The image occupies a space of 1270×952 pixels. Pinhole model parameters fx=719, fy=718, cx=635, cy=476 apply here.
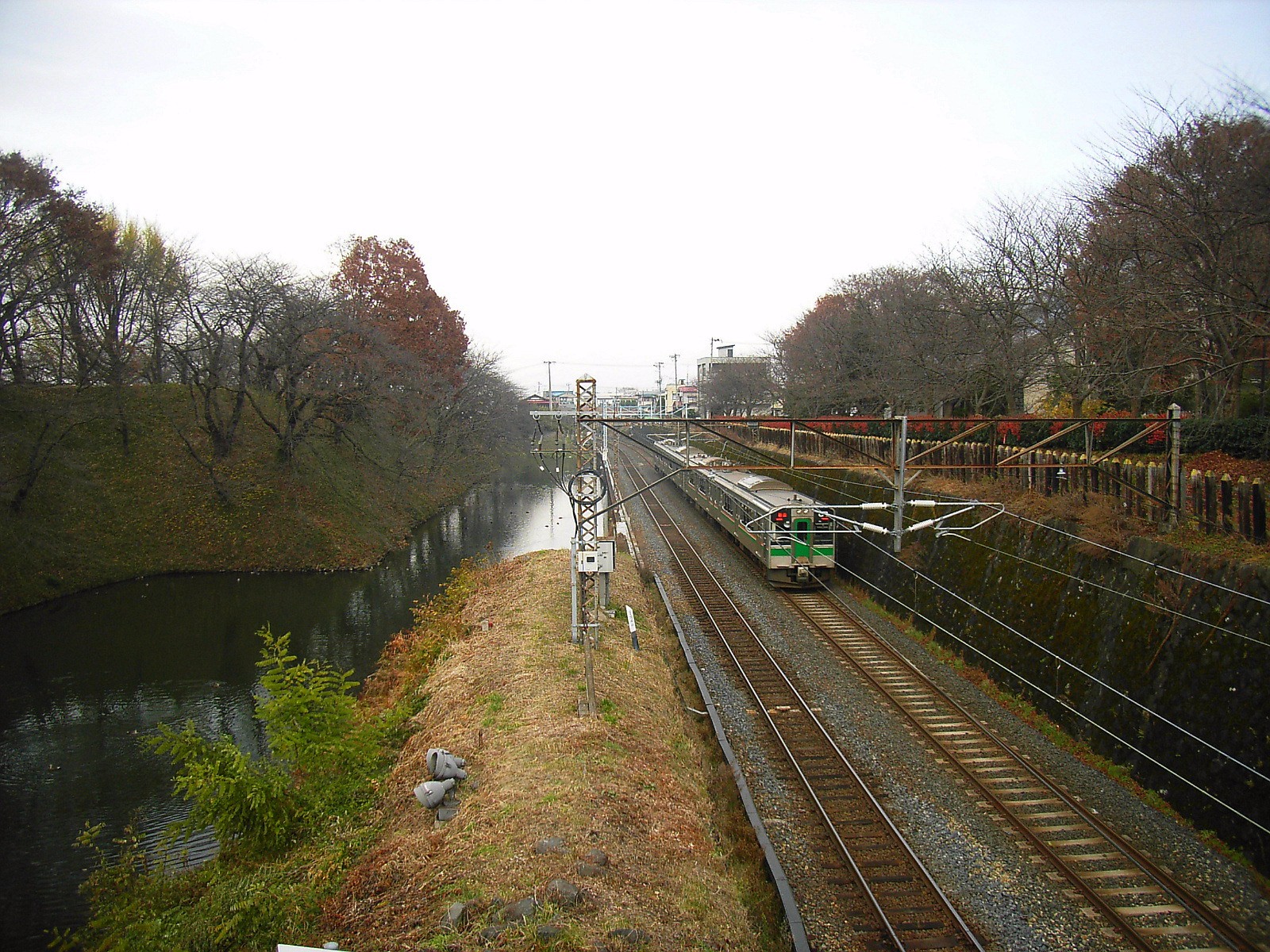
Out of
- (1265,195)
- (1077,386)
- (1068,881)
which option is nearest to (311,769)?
(1068,881)

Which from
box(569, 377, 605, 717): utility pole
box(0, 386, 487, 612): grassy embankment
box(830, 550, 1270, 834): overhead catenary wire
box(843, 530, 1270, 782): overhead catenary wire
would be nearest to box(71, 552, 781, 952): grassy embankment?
box(569, 377, 605, 717): utility pole

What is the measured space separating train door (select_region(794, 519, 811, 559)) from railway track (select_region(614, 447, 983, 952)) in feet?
20.0

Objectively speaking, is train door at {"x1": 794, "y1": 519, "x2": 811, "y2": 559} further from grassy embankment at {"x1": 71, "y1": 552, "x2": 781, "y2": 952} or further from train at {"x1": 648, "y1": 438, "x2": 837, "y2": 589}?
grassy embankment at {"x1": 71, "y1": 552, "x2": 781, "y2": 952}

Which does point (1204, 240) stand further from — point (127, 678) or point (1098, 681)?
point (127, 678)

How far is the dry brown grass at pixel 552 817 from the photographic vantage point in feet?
22.6

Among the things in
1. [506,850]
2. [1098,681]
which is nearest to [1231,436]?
[1098,681]

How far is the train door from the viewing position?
817 inches

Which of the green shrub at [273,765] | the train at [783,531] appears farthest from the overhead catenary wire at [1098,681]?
the green shrub at [273,765]

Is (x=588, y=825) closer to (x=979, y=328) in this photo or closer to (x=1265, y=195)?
(x=1265, y=195)

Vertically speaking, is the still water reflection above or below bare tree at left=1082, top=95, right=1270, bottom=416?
below

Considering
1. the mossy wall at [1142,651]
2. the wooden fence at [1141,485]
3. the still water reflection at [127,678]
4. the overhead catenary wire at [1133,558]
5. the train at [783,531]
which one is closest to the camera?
the mossy wall at [1142,651]

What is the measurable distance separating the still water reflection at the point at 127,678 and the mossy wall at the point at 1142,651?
1394 centimetres

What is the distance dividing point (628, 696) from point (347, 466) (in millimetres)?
29457

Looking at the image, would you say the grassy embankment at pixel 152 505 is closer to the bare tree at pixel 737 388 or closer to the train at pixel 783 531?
the train at pixel 783 531
